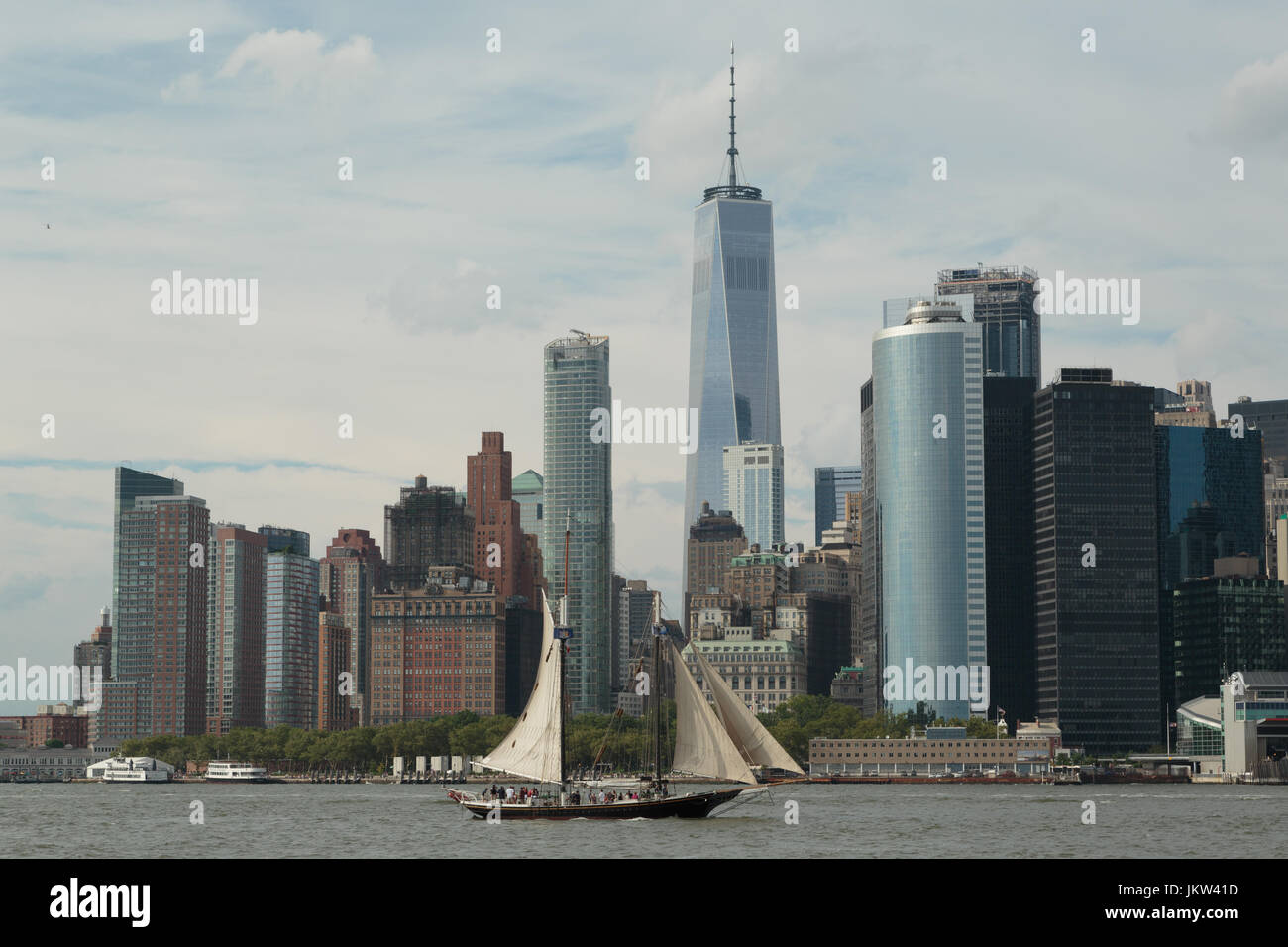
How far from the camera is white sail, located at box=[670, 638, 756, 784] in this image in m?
114

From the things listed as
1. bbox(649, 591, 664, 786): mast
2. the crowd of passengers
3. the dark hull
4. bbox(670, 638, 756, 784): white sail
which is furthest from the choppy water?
bbox(649, 591, 664, 786): mast

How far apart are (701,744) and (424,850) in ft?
86.5

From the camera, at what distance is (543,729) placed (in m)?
114

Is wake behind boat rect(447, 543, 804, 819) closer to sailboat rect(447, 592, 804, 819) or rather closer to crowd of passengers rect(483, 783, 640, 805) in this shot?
sailboat rect(447, 592, 804, 819)

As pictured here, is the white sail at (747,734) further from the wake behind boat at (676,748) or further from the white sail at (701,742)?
the white sail at (701,742)

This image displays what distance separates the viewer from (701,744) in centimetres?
11494

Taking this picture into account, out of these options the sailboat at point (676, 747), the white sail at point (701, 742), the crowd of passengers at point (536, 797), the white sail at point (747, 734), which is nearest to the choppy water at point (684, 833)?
the sailboat at point (676, 747)

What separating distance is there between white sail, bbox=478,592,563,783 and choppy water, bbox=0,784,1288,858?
3.76 meters

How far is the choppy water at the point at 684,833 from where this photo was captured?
3610 inches
